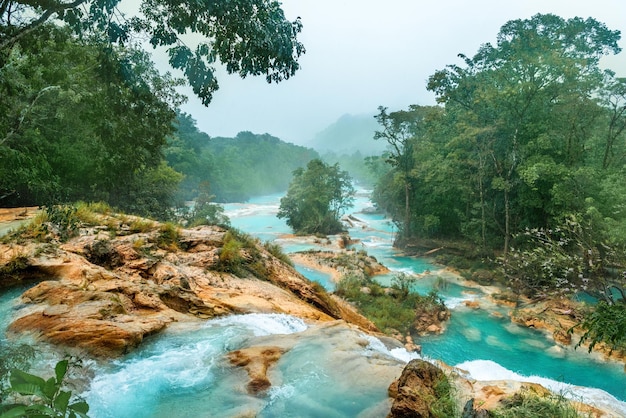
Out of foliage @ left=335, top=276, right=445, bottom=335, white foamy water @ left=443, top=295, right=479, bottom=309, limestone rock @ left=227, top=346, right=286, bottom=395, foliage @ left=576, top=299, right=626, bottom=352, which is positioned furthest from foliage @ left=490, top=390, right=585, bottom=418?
white foamy water @ left=443, top=295, right=479, bottom=309

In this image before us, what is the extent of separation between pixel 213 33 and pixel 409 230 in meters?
32.0

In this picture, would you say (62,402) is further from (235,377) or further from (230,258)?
(230,258)

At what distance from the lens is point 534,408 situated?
14.7ft

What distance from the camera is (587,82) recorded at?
2061 centimetres

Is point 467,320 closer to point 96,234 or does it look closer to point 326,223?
point 96,234

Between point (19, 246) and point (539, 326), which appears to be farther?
point (539, 326)

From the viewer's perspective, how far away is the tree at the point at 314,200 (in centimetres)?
4156

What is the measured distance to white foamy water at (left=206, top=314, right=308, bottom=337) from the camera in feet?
25.6

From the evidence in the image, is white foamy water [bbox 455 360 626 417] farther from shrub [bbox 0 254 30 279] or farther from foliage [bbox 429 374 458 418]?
shrub [bbox 0 254 30 279]

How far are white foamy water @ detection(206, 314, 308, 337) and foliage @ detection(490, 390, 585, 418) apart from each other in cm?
439

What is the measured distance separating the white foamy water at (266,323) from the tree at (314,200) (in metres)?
32.5

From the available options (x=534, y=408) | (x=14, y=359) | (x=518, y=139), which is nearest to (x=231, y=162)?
(x=518, y=139)

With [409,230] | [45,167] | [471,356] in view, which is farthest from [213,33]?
[409,230]

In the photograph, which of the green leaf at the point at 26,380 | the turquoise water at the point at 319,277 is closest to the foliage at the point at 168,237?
the green leaf at the point at 26,380
